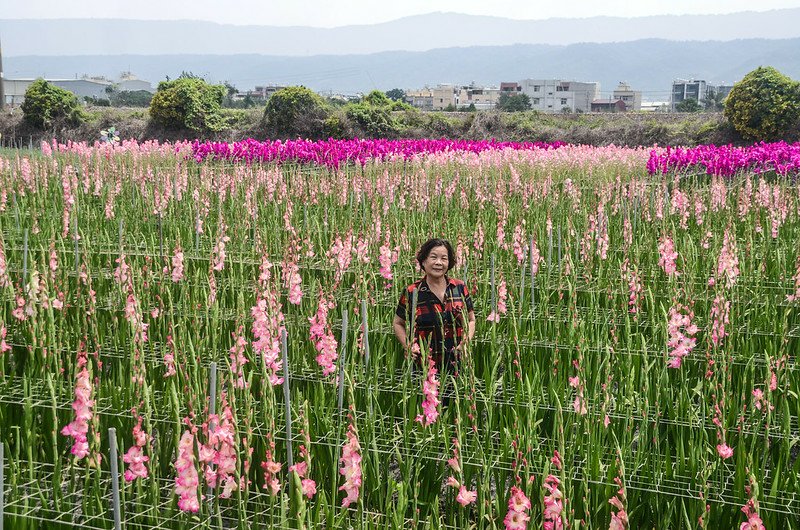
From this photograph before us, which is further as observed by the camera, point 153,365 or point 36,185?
point 36,185

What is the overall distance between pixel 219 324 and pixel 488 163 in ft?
27.8

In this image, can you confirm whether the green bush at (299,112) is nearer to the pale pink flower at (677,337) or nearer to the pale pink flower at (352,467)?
the pale pink flower at (677,337)

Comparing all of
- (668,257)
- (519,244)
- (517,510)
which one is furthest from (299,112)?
(517,510)

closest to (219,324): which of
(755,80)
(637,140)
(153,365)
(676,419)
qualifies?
(153,365)

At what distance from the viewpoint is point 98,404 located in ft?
14.1

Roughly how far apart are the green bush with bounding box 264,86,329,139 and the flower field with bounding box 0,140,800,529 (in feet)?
54.1

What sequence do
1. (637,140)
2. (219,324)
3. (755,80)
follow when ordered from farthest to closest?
(637,140) < (755,80) < (219,324)

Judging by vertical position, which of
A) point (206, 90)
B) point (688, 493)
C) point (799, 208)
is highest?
point (206, 90)

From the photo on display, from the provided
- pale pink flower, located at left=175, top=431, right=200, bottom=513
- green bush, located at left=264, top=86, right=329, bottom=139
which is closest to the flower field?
pale pink flower, located at left=175, top=431, right=200, bottom=513

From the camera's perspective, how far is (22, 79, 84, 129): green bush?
97.9ft

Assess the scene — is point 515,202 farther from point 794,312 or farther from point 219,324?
point 219,324

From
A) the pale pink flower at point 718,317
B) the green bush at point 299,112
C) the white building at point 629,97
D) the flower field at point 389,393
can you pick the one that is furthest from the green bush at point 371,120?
the white building at point 629,97

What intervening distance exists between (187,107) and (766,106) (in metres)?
16.0

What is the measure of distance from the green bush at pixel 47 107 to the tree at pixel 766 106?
842 inches
